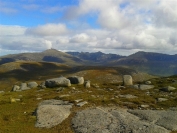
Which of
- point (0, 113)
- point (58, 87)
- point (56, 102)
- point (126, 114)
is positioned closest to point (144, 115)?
point (126, 114)

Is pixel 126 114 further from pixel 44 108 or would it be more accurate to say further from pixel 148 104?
pixel 44 108

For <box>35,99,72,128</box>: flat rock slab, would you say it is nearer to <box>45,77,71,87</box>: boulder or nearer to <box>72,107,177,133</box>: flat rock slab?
<box>72,107,177,133</box>: flat rock slab

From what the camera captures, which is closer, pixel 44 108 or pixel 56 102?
pixel 44 108

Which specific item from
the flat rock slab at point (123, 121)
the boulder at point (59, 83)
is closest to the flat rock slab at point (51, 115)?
the flat rock slab at point (123, 121)

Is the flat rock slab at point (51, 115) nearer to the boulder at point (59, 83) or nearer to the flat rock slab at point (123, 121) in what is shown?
the flat rock slab at point (123, 121)

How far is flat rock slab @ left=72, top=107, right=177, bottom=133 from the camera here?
25016 mm

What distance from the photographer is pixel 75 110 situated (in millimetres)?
32656

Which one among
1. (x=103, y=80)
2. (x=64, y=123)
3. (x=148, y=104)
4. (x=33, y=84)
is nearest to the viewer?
(x=64, y=123)

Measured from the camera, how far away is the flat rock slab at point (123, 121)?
82.1ft

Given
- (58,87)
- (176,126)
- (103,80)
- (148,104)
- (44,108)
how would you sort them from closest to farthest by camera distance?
(176,126) < (44,108) < (148,104) < (58,87) < (103,80)

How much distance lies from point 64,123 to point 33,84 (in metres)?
39.9

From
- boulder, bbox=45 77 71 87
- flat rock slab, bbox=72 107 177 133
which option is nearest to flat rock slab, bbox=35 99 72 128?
flat rock slab, bbox=72 107 177 133

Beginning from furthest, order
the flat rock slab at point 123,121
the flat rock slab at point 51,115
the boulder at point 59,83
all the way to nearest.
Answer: the boulder at point 59,83
the flat rock slab at point 51,115
the flat rock slab at point 123,121

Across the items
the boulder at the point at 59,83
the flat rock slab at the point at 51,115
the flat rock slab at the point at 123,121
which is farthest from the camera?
the boulder at the point at 59,83
